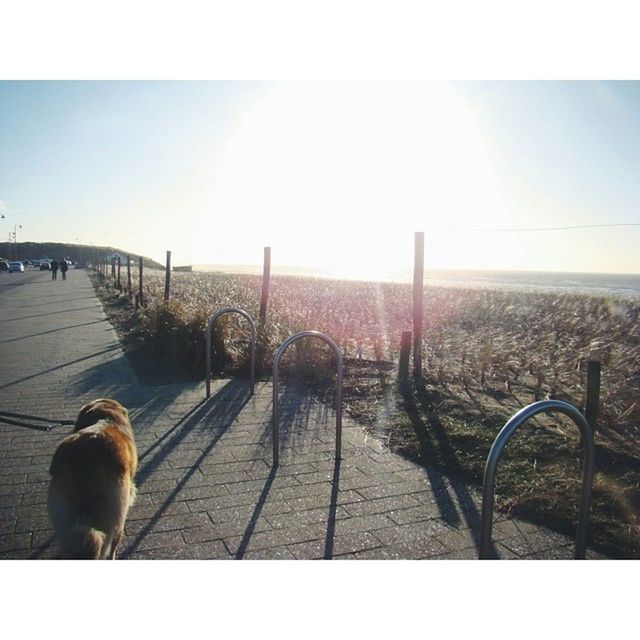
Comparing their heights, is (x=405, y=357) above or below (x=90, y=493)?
above

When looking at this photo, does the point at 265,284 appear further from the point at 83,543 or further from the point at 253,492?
the point at 83,543

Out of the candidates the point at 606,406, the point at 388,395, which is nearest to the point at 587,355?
the point at 606,406

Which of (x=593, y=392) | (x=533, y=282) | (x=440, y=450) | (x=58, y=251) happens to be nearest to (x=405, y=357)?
(x=440, y=450)

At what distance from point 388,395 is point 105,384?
3.80 m

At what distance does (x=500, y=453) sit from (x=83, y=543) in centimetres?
182

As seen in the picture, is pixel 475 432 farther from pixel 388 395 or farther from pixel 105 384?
pixel 105 384

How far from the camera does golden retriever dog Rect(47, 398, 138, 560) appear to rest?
2.28m

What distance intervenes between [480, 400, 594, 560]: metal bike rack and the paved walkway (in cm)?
48

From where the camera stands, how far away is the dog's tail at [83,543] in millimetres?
2201

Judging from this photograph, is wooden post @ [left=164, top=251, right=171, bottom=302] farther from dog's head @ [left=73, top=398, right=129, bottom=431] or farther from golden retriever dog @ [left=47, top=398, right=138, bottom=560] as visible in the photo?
golden retriever dog @ [left=47, top=398, right=138, bottom=560]

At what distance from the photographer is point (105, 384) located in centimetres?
702

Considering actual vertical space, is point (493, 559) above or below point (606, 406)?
below

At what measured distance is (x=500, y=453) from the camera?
2191 millimetres

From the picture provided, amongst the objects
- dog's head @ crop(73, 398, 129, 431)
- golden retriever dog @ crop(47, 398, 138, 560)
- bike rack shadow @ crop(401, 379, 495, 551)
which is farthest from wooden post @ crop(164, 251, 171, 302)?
golden retriever dog @ crop(47, 398, 138, 560)
